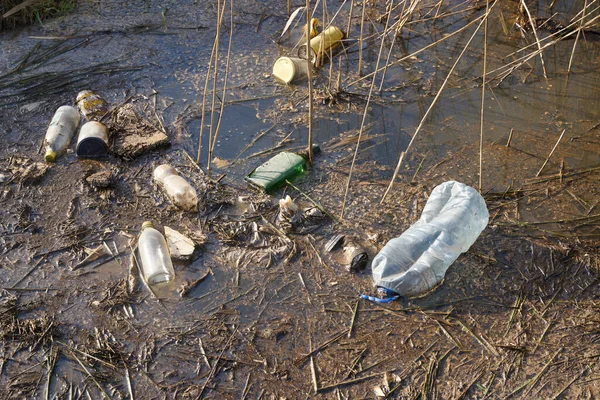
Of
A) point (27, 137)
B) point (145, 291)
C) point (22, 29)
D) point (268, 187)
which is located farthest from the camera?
point (22, 29)

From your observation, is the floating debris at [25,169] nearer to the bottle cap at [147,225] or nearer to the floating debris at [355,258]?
the bottle cap at [147,225]

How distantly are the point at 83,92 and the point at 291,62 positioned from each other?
1.72m

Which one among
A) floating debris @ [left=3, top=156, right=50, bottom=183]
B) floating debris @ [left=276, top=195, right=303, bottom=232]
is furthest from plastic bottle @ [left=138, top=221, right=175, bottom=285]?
floating debris @ [left=3, top=156, right=50, bottom=183]

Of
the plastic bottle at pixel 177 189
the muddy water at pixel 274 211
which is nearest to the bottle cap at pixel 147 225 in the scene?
the muddy water at pixel 274 211

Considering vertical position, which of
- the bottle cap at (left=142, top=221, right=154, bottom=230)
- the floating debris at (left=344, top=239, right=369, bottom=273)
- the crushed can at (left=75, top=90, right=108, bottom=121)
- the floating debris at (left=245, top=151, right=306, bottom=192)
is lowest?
the floating debris at (left=344, top=239, right=369, bottom=273)

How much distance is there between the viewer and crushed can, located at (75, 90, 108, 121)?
488cm

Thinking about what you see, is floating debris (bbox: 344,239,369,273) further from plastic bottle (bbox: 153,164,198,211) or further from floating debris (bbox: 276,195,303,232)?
plastic bottle (bbox: 153,164,198,211)

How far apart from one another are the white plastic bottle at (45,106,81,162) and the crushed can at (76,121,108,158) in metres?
0.14

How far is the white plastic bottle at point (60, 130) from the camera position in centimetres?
450

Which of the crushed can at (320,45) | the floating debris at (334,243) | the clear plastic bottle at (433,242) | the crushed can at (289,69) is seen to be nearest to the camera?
the clear plastic bottle at (433,242)

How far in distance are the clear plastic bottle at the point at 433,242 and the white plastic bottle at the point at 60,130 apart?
8.12 ft

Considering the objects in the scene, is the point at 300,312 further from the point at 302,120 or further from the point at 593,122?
the point at 593,122

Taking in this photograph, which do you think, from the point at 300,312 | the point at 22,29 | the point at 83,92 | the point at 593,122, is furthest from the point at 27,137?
the point at 593,122

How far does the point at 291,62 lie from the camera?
5211mm
